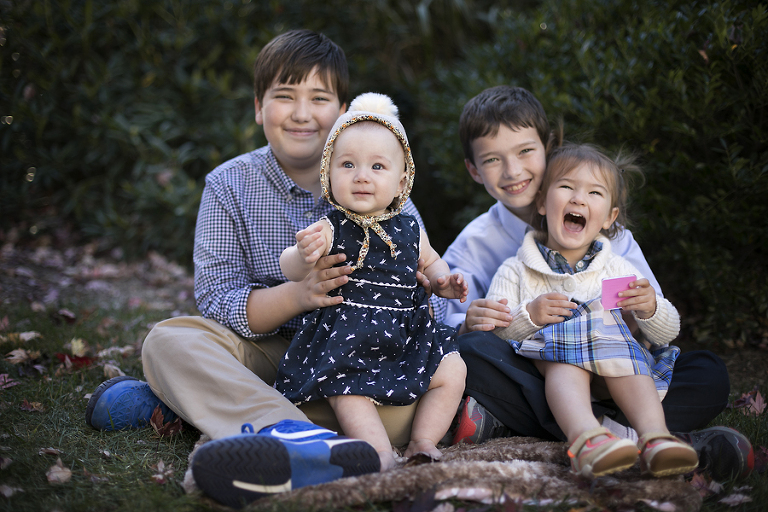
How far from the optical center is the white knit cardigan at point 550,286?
2344mm

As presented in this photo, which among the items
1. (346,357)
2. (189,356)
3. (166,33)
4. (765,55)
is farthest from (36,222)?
(765,55)

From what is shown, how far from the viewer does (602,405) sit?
7.54 ft

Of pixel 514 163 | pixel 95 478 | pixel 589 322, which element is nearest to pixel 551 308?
pixel 589 322

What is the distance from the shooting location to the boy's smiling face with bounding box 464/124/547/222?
2.72 meters

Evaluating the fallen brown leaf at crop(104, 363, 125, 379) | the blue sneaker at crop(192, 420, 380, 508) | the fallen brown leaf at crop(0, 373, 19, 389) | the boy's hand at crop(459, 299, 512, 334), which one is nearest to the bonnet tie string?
the boy's hand at crop(459, 299, 512, 334)

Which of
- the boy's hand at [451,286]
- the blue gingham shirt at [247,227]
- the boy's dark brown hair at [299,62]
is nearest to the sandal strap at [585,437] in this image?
the boy's hand at [451,286]

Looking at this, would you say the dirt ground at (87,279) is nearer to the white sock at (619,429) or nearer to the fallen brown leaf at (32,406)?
the fallen brown leaf at (32,406)

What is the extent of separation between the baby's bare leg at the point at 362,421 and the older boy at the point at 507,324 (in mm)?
385

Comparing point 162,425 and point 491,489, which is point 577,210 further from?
point 162,425

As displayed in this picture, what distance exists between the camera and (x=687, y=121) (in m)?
3.08

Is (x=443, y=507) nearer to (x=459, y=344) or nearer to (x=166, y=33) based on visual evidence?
(x=459, y=344)

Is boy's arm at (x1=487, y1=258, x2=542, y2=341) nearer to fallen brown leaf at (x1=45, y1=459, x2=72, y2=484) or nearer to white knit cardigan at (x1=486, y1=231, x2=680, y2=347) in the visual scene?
white knit cardigan at (x1=486, y1=231, x2=680, y2=347)

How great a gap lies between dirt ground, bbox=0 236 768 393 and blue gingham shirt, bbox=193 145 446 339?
5.47 feet

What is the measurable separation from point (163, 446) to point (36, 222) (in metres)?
4.27
